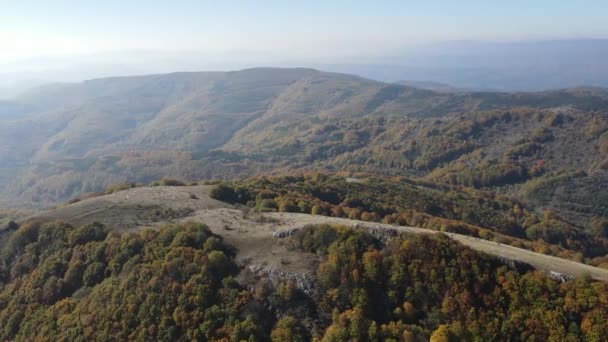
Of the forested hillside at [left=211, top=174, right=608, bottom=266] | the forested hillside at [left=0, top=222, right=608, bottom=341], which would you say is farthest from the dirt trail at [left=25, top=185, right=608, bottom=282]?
the forested hillside at [left=211, top=174, right=608, bottom=266]

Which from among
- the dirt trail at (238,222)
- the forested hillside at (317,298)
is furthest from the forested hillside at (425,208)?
the forested hillside at (317,298)

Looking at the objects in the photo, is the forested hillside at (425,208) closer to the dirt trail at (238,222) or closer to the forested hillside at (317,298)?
the dirt trail at (238,222)

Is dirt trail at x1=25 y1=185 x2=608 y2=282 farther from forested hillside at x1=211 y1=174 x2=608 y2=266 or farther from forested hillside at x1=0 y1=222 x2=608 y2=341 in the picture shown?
forested hillside at x1=211 y1=174 x2=608 y2=266

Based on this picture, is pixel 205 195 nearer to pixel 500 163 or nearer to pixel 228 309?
pixel 228 309

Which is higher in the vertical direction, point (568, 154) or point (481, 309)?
point (481, 309)

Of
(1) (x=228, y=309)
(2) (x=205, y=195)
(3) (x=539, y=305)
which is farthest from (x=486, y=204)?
(1) (x=228, y=309)
